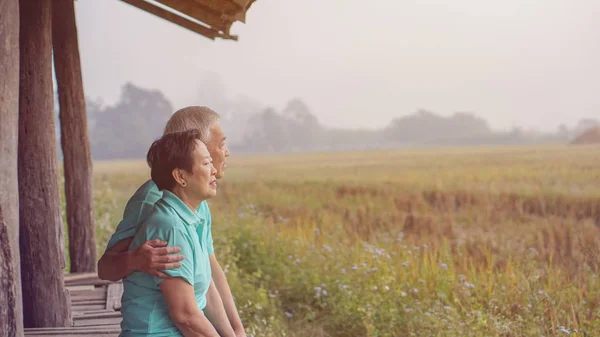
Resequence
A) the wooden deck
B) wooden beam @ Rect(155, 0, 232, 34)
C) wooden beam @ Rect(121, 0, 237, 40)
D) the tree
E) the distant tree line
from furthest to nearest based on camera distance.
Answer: the tree < the distant tree line < wooden beam @ Rect(121, 0, 237, 40) < wooden beam @ Rect(155, 0, 232, 34) < the wooden deck

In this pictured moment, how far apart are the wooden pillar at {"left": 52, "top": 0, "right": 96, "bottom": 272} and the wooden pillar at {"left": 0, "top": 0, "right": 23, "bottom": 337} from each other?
1874 millimetres

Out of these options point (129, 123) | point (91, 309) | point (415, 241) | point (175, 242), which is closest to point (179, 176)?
point (175, 242)

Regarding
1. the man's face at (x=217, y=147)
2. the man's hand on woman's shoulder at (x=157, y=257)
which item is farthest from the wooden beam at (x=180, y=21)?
the man's hand on woman's shoulder at (x=157, y=257)

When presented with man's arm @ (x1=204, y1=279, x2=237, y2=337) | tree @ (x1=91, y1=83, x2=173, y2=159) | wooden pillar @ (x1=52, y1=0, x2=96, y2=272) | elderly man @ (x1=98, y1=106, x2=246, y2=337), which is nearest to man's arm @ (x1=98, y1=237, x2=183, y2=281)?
elderly man @ (x1=98, y1=106, x2=246, y2=337)

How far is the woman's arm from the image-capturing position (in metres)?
1.85

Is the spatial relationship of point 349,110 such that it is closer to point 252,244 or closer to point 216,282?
point 252,244

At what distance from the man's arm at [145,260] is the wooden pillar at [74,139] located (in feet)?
8.54

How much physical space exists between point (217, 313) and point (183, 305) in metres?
0.44

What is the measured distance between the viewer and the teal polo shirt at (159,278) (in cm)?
188

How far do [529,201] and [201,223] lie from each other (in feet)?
14.9

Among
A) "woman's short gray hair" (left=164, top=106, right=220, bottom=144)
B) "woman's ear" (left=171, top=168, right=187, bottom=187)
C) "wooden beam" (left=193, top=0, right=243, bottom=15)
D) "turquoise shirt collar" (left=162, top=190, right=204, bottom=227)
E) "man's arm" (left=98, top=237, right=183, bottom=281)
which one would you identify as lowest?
"man's arm" (left=98, top=237, right=183, bottom=281)

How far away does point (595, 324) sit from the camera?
13.0 ft

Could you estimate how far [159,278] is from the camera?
1853 millimetres

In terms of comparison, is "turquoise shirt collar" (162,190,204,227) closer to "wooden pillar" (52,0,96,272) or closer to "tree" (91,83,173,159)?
"wooden pillar" (52,0,96,272)
